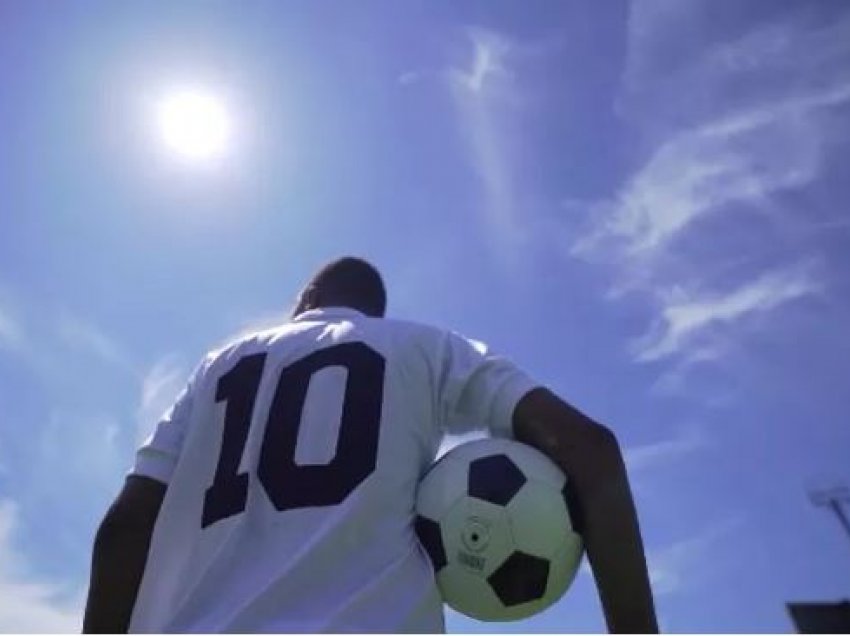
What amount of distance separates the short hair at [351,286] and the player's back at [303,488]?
1.22 feet

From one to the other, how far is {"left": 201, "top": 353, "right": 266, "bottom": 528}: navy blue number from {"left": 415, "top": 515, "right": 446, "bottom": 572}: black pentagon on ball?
2.15 feet

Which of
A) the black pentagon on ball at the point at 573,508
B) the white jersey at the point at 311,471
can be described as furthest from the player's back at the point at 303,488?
the black pentagon on ball at the point at 573,508

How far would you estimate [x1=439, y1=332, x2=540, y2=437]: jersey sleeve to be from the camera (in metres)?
2.60

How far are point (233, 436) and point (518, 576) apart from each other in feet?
4.15

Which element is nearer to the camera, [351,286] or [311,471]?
[311,471]

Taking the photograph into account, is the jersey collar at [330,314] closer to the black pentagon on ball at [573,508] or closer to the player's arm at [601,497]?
the player's arm at [601,497]

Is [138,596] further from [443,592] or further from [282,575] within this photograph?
[443,592]

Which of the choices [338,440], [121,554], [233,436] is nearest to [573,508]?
[338,440]

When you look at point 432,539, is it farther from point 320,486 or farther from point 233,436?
A: point 233,436

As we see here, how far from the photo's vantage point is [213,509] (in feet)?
8.00

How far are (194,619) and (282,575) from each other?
0.35 metres

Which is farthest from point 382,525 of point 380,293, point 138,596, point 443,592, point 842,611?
point 842,611

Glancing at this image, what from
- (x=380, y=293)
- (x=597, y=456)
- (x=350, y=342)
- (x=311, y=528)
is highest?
(x=380, y=293)

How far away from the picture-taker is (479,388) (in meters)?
2.64
